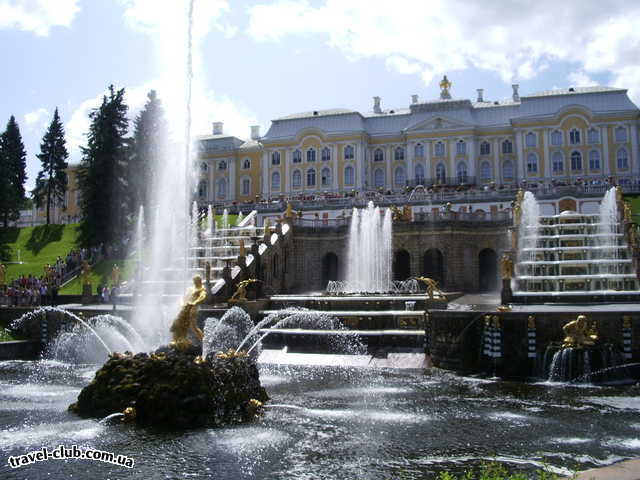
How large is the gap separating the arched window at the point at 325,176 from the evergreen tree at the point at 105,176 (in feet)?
93.5

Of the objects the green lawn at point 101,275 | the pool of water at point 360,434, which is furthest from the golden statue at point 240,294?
the green lawn at point 101,275

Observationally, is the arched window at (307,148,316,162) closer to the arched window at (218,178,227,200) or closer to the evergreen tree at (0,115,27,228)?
the arched window at (218,178,227,200)

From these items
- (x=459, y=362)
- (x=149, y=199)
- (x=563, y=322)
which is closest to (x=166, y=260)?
(x=149, y=199)

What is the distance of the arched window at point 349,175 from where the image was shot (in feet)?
254

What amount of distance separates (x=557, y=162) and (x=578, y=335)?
183ft

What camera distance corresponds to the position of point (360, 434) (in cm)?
1314

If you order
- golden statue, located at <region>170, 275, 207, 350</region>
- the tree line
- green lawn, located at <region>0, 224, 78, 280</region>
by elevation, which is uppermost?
the tree line

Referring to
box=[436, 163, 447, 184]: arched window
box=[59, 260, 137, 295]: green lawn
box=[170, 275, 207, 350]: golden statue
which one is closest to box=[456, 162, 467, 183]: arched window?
box=[436, 163, 447, 184]: arched window

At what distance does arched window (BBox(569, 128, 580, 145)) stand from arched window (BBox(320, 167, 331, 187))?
91.6ft

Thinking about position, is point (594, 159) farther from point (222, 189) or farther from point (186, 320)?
point (186, 320)

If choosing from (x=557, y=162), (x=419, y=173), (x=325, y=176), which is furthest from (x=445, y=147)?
(x=325, y=176)

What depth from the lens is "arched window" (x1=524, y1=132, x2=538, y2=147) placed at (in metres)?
71.9

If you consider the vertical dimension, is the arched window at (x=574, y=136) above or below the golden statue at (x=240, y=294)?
above

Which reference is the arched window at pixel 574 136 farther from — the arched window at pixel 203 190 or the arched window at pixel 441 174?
the arched window at pixel 203 190
